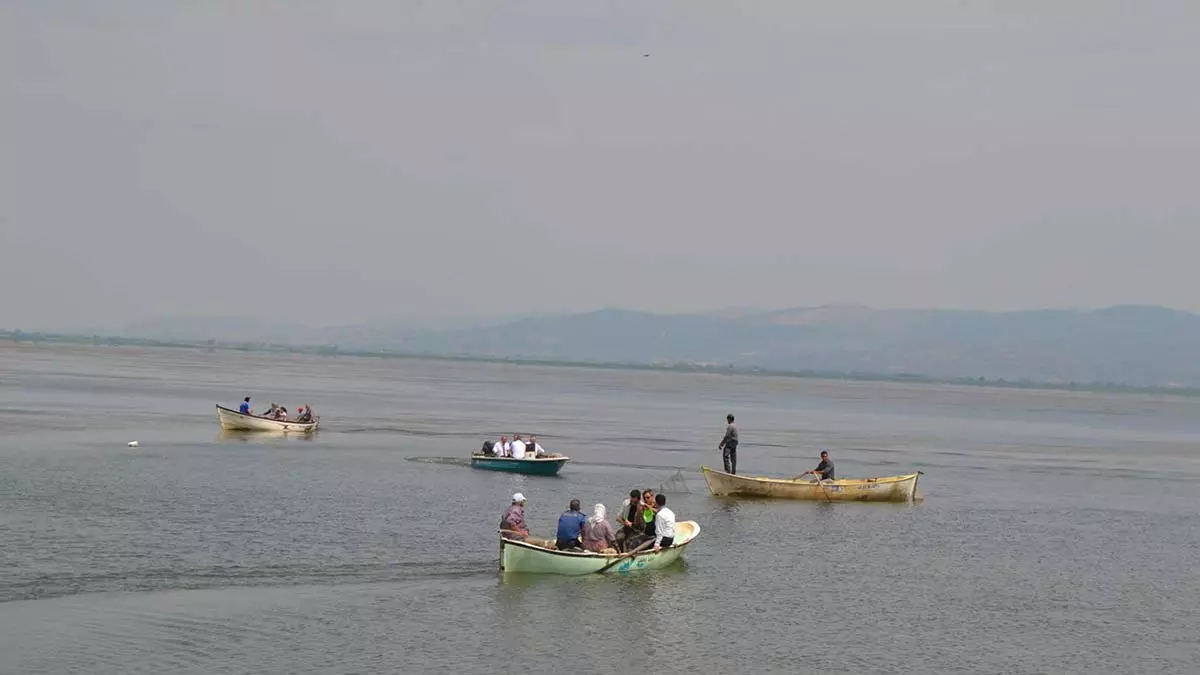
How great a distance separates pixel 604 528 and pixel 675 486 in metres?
20.7

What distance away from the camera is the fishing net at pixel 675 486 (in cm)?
5231

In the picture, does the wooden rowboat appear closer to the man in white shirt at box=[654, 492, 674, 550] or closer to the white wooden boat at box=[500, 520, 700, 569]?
the man in white shirt at box=[654, 492, 674, 550]

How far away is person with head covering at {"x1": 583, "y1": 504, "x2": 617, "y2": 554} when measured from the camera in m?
33.0

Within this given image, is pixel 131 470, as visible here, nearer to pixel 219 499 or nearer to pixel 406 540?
pixel 219 499

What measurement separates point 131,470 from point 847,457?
4228 centimetres

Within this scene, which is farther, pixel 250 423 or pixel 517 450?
pixel 250 423

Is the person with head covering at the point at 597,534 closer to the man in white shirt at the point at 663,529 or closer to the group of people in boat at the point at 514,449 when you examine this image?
the man in white shirt at the point at 663,529

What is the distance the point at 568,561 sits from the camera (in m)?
32.2

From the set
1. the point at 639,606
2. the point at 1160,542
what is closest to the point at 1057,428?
the point at 1160,542

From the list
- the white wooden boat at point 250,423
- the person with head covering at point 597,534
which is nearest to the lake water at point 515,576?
the person with head covering at point 597,534

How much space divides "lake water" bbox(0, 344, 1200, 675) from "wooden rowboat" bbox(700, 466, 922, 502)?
81cm

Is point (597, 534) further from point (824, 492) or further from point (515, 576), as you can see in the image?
point (824, 492)

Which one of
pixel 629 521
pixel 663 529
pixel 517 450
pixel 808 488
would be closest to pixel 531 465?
pixel 517 450

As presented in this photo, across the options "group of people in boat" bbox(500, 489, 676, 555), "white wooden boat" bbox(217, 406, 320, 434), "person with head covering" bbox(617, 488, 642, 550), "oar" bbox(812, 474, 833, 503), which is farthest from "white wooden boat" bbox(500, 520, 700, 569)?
"white wooden boat" bbox(217, 406, 320, 434)
